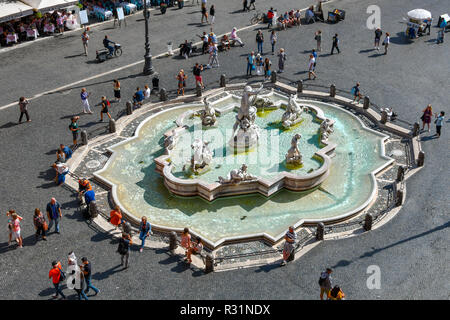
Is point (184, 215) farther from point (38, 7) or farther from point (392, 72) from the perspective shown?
point (38, 7)

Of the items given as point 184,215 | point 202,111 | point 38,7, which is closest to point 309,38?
point 202,111

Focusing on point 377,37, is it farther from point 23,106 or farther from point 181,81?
point 23,106

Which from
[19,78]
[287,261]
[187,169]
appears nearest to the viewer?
[287,261]

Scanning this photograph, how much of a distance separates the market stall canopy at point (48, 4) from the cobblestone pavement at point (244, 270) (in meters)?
2.54

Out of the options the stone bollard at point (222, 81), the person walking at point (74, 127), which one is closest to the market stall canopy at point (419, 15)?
the stone bollard at point (222, 81)

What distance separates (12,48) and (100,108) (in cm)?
1255

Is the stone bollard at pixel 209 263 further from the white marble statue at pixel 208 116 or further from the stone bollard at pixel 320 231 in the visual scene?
the white marble statue at pixel 208 116

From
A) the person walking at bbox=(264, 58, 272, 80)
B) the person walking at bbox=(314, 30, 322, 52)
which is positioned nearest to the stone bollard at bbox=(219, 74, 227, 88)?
the person walking at bbox=(264, 58, 272, 80)

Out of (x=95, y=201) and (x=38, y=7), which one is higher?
(x=38, y=7)

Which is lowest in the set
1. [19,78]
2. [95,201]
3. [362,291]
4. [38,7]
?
[362,291]

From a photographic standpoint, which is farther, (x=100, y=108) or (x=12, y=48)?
(x=12, y=48)

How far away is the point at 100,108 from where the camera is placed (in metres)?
34.2

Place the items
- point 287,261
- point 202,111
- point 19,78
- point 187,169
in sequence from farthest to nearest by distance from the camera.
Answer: point 19,78 → point 202,111 → point 187,169 → point 287,261

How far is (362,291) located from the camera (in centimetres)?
2092
